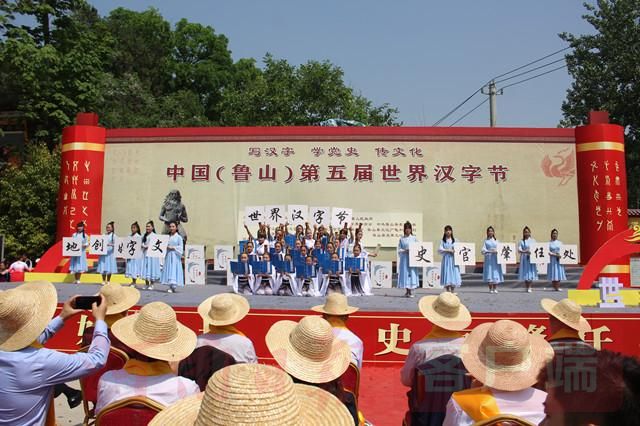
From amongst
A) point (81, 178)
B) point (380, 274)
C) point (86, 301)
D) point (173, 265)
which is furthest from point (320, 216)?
point (86, 301)

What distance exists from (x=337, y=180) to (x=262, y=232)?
124 inches

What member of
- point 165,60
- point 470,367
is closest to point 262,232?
→ point 470,367

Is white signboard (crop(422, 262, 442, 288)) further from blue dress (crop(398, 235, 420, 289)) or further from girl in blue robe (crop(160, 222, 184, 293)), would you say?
girl in blue robe (crop(160, 222, 184, 293))

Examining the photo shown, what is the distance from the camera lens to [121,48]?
26.6m

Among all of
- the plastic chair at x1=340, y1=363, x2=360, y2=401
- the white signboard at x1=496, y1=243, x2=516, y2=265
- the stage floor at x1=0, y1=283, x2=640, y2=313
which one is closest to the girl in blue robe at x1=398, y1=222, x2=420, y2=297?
the stage floor at x1=0, y1=283, x2=640, y2=313

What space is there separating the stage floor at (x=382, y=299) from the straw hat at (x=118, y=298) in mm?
3306

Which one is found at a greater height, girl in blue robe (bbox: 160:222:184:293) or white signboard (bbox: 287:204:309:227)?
Answer: white signboard (bbox: 287:204:309:227)

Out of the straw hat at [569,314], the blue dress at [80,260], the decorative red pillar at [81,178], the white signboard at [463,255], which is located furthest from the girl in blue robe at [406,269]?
the decorative red pillar at [81,178]

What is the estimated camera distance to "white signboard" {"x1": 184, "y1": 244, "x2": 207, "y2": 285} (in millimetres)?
10617

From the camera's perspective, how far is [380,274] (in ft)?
34.8

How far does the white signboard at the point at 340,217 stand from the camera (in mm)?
12445

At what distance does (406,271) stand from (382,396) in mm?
4473

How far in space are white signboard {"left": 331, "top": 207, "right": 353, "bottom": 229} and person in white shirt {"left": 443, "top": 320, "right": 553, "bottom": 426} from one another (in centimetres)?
1034

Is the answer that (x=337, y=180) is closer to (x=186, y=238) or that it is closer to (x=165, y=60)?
(x=186, y=238)
